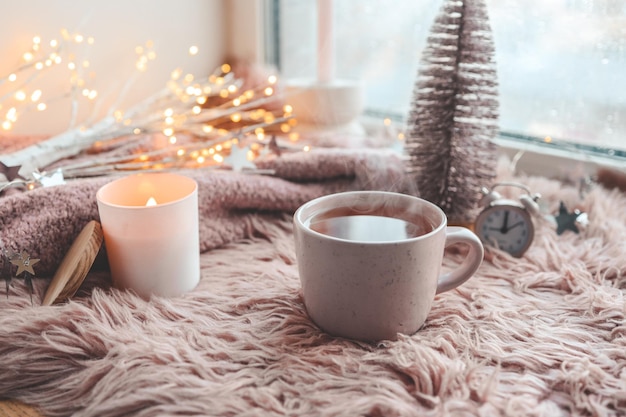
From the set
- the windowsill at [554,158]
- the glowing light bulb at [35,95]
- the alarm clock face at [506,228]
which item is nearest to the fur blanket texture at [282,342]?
the alarm clock face at [506,228]

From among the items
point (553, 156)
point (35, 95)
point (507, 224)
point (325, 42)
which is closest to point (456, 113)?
point (507, 224)

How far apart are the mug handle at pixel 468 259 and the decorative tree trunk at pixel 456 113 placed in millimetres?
188

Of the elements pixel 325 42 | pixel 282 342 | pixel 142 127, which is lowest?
pixel 282 342

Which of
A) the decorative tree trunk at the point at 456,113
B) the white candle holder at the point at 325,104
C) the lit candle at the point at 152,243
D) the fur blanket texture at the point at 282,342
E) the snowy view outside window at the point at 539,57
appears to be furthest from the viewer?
the white candle holder at the point at 325,104

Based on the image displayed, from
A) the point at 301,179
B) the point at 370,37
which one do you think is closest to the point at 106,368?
the point at 301,179

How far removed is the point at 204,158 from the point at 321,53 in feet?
1.07

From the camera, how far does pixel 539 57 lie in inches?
34.6

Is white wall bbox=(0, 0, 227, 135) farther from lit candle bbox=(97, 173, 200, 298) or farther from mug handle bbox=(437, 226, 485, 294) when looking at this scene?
mug handle bbox=(437, 226, 485, 294)

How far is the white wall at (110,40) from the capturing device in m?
0.90

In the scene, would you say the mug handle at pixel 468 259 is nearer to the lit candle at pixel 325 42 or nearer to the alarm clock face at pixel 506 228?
the alarm clock face at pixel 506 228

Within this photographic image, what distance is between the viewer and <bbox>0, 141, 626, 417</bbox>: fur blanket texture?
16.7 inches

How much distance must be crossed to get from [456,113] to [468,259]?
22 cm

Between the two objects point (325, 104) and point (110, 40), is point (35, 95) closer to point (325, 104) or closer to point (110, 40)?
point (110, 40)

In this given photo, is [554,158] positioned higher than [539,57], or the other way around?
[539,57]
